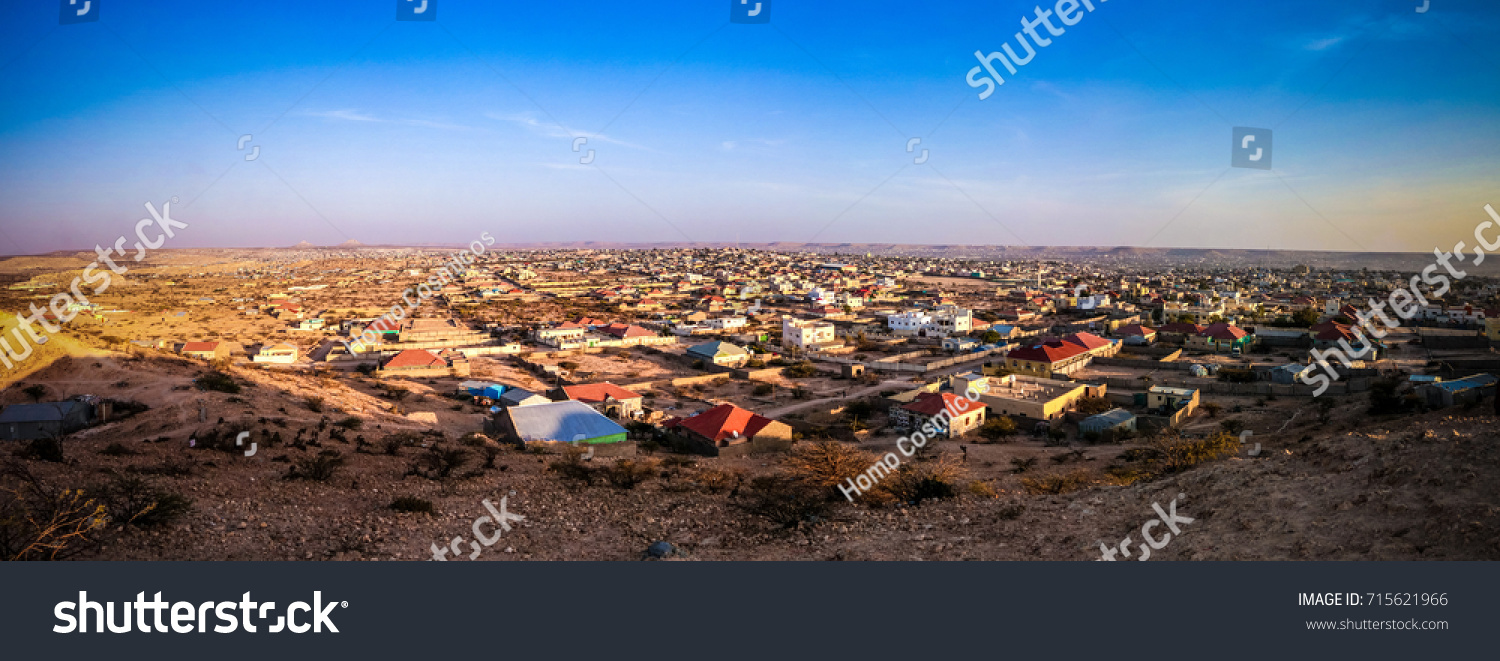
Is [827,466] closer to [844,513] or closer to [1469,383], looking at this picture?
[844,513]

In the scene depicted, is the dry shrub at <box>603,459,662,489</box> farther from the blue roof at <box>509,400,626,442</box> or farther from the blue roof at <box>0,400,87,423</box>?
the blue roof at <box>0,400,87,423</box>

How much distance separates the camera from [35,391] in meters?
11.5

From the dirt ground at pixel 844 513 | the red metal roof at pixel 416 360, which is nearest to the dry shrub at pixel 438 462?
the dirt ground at pixel 844 513

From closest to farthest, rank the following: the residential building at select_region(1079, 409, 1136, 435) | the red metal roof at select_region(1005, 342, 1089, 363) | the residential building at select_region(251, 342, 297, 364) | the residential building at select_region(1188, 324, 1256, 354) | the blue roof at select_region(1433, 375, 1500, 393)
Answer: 1. the blue roof at select_region(1433, 375, 1500, 393)
2. the residential building at select_region(1079, 409, 1136, 435)
3. the red metal roof at select_region(1005, 342, 1089, 363)
4. the residential building at select_region(251, 342, 297, 364)
5. the residential building at select_region(1188, 324, 1256, 354)

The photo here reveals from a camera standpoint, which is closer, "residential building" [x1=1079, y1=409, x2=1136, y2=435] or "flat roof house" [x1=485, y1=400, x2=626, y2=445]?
"flat roof house" [x1=485, y1=400, x2=626, y2=445]

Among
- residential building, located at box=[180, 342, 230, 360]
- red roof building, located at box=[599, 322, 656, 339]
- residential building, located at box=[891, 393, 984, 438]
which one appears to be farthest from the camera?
red roof building, located at box=[599, 322, 656, 339]

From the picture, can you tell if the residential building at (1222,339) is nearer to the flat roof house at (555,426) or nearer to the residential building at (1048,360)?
the residential building at (1048,360)

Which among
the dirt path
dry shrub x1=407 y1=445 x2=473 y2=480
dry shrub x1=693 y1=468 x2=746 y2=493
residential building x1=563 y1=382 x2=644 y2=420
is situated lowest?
the dirt path

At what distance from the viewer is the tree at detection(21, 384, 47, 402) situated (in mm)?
11352

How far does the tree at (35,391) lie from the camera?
37.2 ft

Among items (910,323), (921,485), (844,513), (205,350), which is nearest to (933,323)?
(910,323)

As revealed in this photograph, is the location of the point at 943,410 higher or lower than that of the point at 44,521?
lower

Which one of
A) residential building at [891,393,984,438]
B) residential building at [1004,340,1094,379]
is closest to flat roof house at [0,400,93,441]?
residential building at [891,393,984,438]

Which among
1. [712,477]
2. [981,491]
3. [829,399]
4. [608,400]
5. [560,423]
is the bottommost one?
[829,399]
